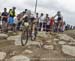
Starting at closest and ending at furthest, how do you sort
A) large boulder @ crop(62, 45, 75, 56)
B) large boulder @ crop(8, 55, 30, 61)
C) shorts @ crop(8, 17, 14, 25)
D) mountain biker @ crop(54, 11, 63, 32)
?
large boulder @ crop(8, 55, 30, 61) → large boulder @ crop(62, 45, 75, 56) → shorts @ crop(8, 17, 14, 25) → mountain biker @ crop(54, 11, 63, 32)

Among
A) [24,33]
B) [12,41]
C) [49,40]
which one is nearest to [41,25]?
[49,40]

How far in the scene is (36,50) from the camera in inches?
621

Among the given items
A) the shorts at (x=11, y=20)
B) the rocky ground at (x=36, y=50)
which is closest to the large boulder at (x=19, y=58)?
the rocky ground at (x=36, y=50)

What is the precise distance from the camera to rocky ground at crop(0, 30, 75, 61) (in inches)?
558

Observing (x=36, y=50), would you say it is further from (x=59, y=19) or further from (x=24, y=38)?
(x=59, y=19)

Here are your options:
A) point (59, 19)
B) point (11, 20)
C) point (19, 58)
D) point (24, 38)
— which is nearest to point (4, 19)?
point (11, 20)

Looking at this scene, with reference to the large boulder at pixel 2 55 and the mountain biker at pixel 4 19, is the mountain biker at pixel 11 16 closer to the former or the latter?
the mountain biker at pixel 4 19

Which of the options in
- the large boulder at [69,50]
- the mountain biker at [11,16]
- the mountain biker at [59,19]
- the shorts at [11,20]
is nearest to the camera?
the large boulder at [69,50]

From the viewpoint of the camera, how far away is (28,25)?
16344mm

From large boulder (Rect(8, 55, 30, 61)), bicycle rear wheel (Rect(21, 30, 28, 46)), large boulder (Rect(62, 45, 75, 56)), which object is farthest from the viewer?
bicycle rear wheel (Rect(21, 30, 28, 46))

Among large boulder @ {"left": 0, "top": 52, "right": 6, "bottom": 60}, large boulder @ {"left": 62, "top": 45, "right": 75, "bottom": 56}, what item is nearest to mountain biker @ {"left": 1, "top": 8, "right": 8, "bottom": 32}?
large boulder @ {"left": 62, "top": 45, "right": 75, "bottom": 56}

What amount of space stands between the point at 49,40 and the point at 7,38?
2774mm

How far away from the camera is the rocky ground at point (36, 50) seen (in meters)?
14.2

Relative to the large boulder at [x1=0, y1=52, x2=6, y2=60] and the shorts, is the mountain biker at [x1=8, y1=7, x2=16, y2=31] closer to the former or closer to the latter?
the shorts
